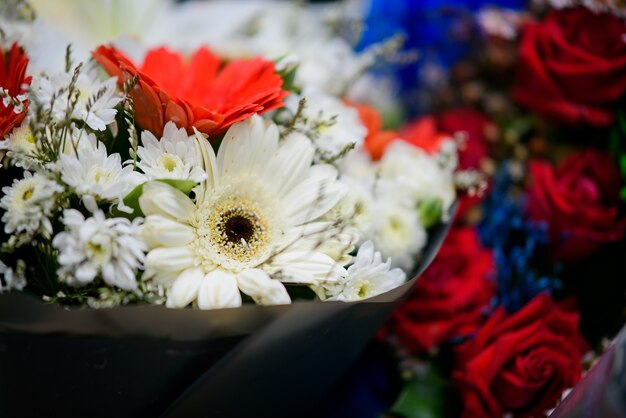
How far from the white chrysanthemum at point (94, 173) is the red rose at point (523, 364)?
1.37 feet

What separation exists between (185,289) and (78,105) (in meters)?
0.22

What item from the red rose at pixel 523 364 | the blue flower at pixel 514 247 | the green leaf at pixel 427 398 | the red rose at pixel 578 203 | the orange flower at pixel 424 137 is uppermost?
the orange flower at pixel 424 137

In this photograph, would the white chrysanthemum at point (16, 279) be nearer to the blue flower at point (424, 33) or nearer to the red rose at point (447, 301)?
the red rose at point (447, 301)

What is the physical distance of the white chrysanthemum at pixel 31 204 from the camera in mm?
476

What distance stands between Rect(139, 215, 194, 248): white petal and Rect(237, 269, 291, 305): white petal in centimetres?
6

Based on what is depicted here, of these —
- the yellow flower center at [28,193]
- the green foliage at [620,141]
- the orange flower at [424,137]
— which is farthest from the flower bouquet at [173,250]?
the green foliage at [620,141]

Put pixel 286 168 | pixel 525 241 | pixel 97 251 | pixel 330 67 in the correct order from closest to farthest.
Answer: pixel 97 251
pixel 286 168
pixel 525 241
pixel 330 67

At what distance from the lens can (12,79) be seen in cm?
60

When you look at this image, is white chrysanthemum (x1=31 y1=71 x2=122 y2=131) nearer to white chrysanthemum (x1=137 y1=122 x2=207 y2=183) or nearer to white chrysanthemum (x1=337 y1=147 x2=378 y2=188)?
white chrysanthemum (x1=137 y1=122 x2=207 y2=183)

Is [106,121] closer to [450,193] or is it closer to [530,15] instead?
[450,193]

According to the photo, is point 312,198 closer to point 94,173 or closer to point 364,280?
point 364,280

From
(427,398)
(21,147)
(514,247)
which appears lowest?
(427,398)

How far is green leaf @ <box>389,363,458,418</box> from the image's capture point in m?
0.68

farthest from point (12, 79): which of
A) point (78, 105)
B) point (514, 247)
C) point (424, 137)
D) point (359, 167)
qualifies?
point (514, 247)
